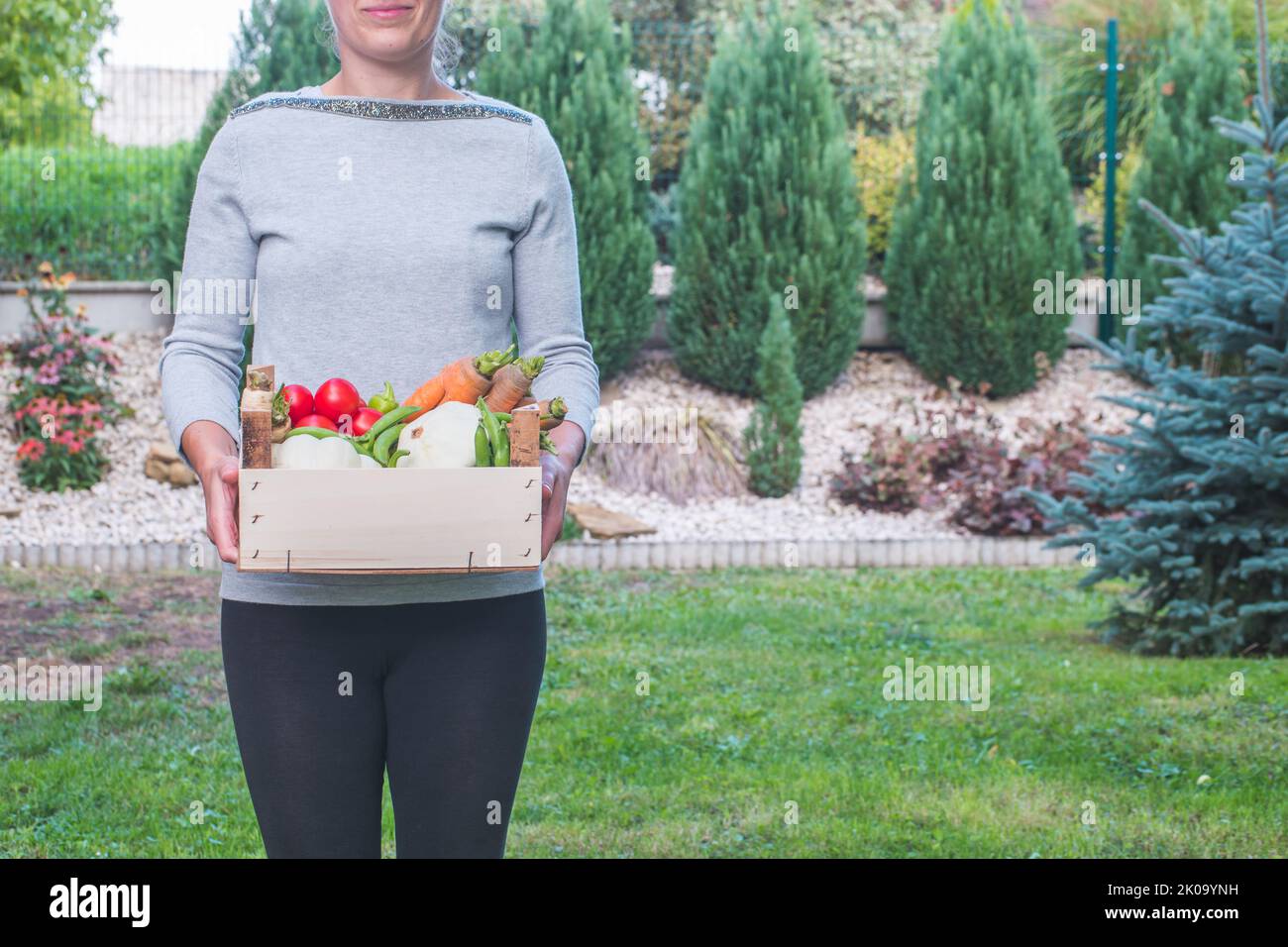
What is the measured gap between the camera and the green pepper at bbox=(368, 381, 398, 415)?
1.74m

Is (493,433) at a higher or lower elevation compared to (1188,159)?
lower

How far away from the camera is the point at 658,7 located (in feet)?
57.8

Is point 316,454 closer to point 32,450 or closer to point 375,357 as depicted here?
point 375,357

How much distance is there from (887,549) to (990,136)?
12.9ft

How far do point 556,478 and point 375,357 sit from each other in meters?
0.30

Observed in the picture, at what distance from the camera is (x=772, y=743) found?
4629 millimetres

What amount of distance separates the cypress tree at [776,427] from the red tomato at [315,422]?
7.42m

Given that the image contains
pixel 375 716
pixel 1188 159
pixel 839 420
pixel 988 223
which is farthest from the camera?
pixel 1188 159

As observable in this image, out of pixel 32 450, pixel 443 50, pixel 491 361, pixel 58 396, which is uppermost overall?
pixel 443 50

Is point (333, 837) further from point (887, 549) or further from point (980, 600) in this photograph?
point (887, 549)

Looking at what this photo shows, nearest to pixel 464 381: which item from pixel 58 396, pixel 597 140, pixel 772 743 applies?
pixel 772 743

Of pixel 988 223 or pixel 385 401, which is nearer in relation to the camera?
pixel 385 401

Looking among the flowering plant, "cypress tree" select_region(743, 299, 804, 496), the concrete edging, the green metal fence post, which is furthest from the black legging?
the green metal fence post
